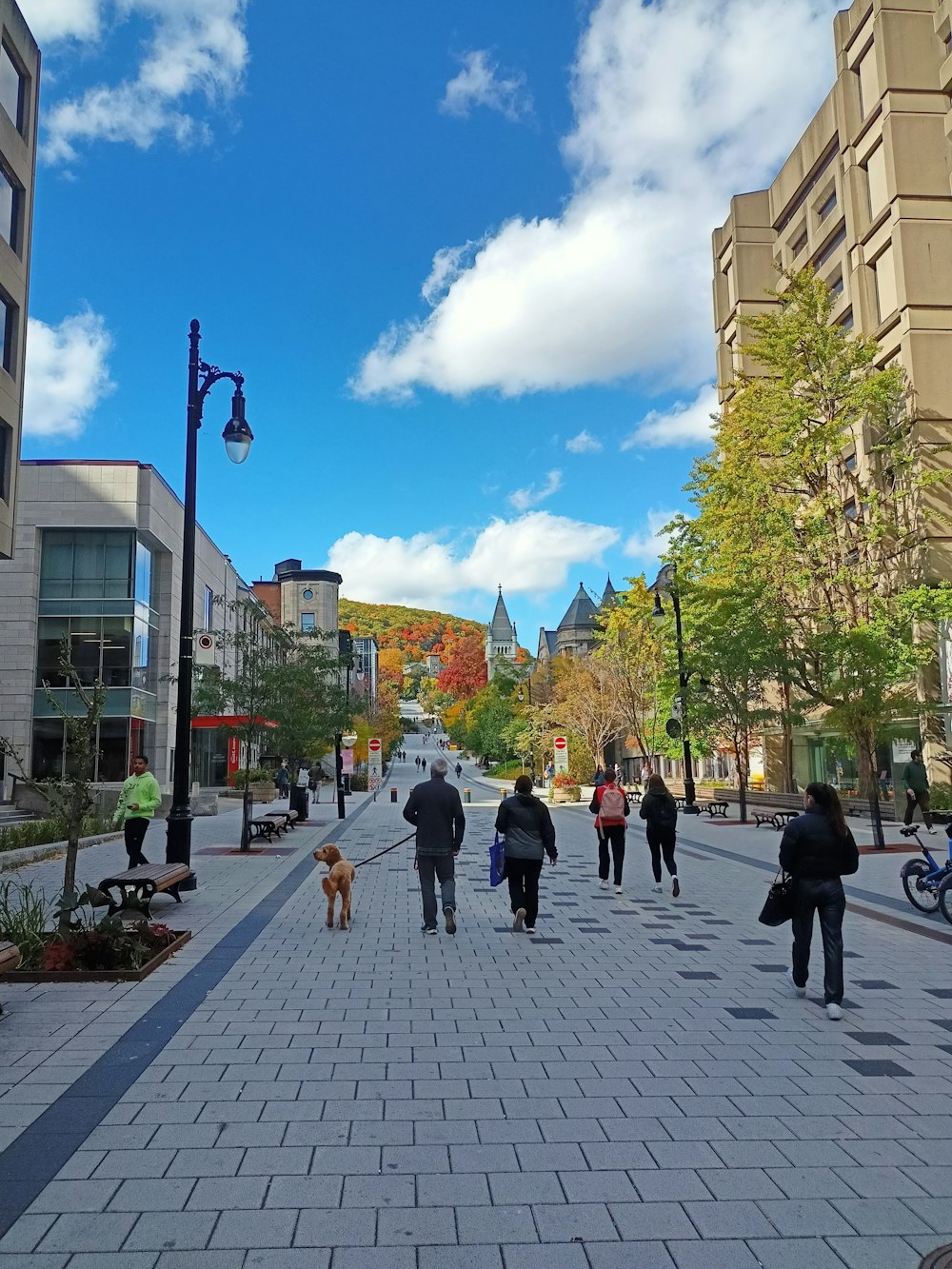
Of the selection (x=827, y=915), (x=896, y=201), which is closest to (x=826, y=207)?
(x=896, y=201)

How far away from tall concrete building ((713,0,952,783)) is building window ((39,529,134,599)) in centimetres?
2429

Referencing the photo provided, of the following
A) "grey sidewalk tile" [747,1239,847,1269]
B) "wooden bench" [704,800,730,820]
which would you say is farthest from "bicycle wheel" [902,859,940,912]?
"wooden bench" [704,800,730,820]

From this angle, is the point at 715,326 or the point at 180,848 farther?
the point at 715,326

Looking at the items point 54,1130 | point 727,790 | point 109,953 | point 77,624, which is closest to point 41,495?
point 77,624

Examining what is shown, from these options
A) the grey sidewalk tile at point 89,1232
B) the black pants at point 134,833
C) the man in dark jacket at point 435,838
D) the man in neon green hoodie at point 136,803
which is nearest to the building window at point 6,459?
the man in neon green hoodie at point 136,803

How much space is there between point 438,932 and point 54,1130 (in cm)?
571

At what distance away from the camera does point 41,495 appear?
35875 millimetres

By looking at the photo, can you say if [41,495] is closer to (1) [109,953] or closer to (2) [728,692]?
(2) [728,692]

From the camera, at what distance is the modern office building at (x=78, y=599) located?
3472 cm

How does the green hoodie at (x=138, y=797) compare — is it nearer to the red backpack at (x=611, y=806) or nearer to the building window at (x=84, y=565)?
the red backpack at (x=611, y=806)

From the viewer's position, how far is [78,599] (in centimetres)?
3575

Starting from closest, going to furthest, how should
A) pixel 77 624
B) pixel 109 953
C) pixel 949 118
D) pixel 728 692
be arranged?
pixel 109 953, pixel 728 692, pixel 949 118, pixel 77 624

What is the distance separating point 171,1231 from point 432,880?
21.0 feet

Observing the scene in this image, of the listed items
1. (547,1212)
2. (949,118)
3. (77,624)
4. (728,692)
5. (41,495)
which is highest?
(949,118)
